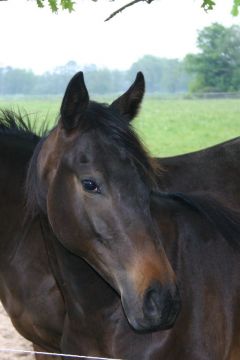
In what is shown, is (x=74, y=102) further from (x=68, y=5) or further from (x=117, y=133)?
(x=68, y=5)

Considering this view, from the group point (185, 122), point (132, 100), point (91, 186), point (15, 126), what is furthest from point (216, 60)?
point (91, 186)

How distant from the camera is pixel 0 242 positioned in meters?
2.97

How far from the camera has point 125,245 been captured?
78.2 inches

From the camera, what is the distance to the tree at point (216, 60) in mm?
19922

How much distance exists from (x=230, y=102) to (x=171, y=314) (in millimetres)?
17894

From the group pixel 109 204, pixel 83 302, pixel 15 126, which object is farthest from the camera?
pixel 15 126

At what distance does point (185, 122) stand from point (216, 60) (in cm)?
419

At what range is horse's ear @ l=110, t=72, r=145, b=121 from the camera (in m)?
2.33

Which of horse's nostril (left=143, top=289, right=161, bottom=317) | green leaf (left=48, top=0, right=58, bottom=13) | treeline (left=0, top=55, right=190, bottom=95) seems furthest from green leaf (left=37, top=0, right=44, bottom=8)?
treeline (left=0, top=55, right=190, bottom=95)

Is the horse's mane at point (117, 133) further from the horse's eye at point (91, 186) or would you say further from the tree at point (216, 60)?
the tree at point (216, 60)

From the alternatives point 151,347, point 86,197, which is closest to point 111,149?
point 86,197

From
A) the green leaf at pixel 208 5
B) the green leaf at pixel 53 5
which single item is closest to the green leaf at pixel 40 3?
the green leaf at pixel 53 5

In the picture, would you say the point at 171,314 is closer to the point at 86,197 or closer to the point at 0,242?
the point at 86,197

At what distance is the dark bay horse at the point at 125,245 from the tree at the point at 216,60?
18064 millimetres
